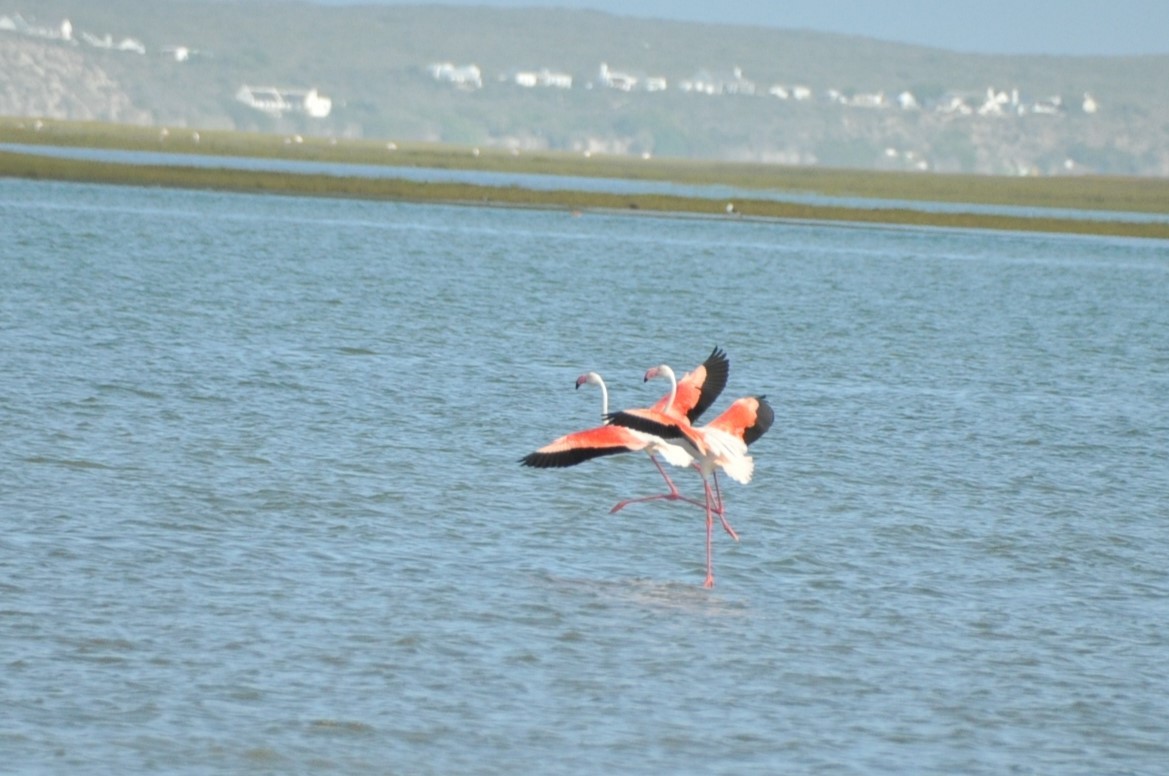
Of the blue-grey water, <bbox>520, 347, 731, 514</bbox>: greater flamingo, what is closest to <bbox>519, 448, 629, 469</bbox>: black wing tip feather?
<bbox>520, 347, 731, 514</bbox>: greater flamingo

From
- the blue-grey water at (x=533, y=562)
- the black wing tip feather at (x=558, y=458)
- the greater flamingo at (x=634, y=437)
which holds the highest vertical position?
the greater flamingo at (x=634, y=437)

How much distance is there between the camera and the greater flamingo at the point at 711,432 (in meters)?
12.6

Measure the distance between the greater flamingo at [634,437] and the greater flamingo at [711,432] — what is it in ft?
0.36

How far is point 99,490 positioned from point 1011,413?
13327 mm

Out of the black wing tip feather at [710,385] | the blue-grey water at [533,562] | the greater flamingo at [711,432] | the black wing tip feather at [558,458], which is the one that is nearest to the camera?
the blue-grey water at [533,562]

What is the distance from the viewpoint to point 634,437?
12.8 m

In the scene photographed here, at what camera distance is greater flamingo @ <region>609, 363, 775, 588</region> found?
1255cm

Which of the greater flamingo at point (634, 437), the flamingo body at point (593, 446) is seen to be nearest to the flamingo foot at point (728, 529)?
the greater flamingo at point (634, 437)

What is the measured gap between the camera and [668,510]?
1578cm

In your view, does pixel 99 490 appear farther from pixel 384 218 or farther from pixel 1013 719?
pixel 384 218

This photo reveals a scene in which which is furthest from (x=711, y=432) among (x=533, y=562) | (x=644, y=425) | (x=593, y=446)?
(x=533, y=562)

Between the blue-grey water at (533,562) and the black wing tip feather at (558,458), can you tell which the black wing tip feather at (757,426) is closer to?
the blue-grey water at (533,562)

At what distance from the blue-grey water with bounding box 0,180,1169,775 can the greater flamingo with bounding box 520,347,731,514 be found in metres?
0.79

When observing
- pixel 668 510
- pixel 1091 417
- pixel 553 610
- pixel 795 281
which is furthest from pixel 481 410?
pixel 795 281
